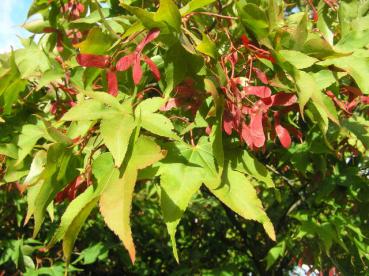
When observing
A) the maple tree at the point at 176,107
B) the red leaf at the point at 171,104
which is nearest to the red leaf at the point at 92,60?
the maple tree at the point at 176,107

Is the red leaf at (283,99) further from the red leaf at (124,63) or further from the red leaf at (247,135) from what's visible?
the red leaf at (124,63)

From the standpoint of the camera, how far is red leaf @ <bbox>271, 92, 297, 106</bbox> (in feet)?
3.22

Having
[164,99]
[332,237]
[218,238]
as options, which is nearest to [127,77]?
[164,99]

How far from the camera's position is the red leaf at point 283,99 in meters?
0.98

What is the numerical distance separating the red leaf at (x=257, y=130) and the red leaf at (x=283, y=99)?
54 millimetres

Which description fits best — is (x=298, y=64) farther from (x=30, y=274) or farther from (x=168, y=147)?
(x=30, y=274)

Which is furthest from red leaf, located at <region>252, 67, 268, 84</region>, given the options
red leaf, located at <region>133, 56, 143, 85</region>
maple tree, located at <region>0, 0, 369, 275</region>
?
red leaf, located at <region>133, 56, 143, 85</region>

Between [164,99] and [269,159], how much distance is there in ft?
3.52

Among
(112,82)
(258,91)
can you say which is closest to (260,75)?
(258,91)

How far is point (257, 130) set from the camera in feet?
3.06

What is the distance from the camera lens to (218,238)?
2.82 meters

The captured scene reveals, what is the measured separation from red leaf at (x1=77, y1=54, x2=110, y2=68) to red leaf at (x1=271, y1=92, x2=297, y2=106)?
350mm

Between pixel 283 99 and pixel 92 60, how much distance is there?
1.30 feet

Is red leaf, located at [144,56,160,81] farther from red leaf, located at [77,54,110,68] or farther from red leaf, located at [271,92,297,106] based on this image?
red leaf, located at [271,92,297,106]
